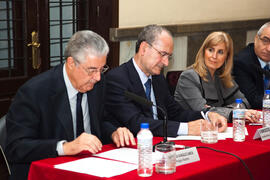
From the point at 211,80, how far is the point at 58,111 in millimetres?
1762

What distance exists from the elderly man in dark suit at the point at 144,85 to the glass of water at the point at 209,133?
7 cm

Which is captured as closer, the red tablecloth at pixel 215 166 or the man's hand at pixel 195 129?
the red tablecloth at pixel 215 166

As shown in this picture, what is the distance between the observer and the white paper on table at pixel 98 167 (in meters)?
2.18

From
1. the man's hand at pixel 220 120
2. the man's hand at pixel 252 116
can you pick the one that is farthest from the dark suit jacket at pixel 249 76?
the man's hand at pixel 220 120

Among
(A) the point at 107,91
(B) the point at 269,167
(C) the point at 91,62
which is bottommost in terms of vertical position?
(B) the point at 269,167

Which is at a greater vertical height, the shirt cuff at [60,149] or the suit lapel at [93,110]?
the suit lapel at [93,110]

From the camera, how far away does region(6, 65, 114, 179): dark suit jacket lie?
2.49 metres

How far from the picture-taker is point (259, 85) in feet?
14.9

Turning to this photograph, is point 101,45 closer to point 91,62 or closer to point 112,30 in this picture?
point 91,62

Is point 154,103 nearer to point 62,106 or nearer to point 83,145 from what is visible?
point 62,106

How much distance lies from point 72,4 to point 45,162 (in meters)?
2.73

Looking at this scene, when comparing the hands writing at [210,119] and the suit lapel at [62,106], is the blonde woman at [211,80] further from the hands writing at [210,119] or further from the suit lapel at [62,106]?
the suit lapel at [62,106]

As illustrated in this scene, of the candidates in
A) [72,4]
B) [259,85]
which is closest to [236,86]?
[259,85]

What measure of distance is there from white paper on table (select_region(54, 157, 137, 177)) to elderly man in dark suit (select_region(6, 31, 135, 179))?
0.23 ft
